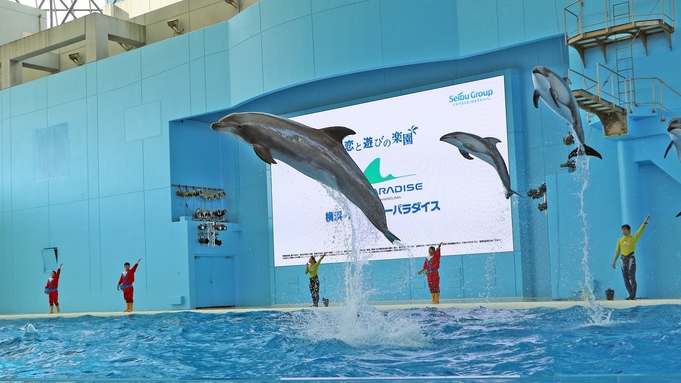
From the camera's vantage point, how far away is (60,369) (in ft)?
27.3

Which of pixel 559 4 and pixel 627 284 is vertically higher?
pixel 559 4

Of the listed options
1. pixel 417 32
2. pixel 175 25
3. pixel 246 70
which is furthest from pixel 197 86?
pixel 417 32

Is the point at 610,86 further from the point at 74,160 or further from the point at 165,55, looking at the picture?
the point at 74,160

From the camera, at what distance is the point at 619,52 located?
13.6 metres

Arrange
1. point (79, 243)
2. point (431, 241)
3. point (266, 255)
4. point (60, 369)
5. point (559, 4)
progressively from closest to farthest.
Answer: point (60, 369) < point (559, 4) < point (431, 241) < point (266, 255) < point (79, 243)

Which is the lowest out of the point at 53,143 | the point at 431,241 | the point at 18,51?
the point at 431,241

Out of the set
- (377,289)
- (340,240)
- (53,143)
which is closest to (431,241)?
(377,289)

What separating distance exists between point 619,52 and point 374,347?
796 centimetres

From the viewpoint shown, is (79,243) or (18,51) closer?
(79,243)

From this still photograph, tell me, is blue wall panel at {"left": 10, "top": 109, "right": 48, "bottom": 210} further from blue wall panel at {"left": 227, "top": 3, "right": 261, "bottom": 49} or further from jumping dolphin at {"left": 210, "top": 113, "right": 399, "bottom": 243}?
jumping dolphin at {"left": 210, "top": 113, "right": 399, "bottom": 243}

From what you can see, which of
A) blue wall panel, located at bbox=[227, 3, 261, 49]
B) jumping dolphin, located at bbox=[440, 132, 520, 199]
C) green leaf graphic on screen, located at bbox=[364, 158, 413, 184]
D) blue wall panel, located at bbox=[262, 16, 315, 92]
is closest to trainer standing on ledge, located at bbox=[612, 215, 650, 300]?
jumping dolphin, located at bbox=[440, 132, 520, 199]

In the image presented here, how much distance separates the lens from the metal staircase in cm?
1280

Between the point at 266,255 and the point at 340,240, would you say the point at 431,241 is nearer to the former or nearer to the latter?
the point at 340,240

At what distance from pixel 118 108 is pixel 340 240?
25.9ft
